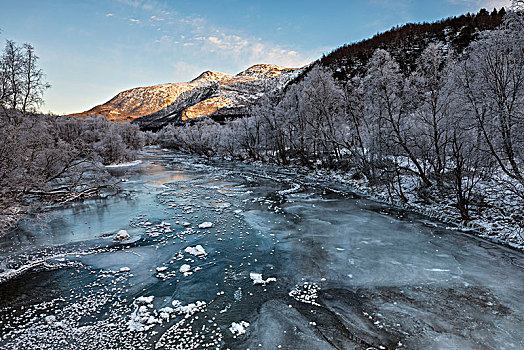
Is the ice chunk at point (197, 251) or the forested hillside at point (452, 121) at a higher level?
the forested hillside at point (452, 121)

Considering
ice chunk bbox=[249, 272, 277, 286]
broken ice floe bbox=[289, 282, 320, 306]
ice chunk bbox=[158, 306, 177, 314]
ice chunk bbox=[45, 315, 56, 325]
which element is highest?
ice chunk bbox=[45, 315, 56, 325]

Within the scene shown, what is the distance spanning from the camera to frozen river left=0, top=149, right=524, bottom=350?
5934mm

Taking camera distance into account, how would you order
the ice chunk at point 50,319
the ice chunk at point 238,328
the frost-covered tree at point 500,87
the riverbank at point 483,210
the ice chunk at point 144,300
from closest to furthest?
the ice chunk at point 238,328 < the ice chunk at point 50,319 < the ice chunk at point 144,300 < the frost-covered tree at point 500,87 < the riverbank at point 483,210

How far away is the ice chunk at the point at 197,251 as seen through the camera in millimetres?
10320

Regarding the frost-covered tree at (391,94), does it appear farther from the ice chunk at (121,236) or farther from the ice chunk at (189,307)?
the ice chunk at (121,236)

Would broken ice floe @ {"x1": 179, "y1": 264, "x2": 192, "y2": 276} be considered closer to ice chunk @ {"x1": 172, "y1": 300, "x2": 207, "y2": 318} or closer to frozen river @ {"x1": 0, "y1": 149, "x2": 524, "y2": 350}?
frozen river @ {"x1": 0, "y1": 149, "x2": 524, "y2": 350}

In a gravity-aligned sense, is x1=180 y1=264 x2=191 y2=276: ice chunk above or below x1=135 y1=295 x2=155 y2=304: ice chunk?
below

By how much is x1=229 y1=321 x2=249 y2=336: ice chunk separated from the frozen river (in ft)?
0.11

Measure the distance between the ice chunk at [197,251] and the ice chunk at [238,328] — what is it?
428 centimetres

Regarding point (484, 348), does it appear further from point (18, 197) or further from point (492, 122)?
point (18, 197)

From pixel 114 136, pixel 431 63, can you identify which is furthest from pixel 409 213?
pixel 114 136

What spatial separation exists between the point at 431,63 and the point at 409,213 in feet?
26.6

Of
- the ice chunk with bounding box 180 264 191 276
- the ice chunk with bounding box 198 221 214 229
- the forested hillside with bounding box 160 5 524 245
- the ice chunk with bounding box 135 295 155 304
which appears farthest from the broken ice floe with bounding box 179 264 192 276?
the forested hillside with bounding box 160 5 524 245

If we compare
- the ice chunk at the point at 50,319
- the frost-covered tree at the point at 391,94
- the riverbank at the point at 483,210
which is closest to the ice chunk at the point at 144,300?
the ice chunk at the point at 50,319
